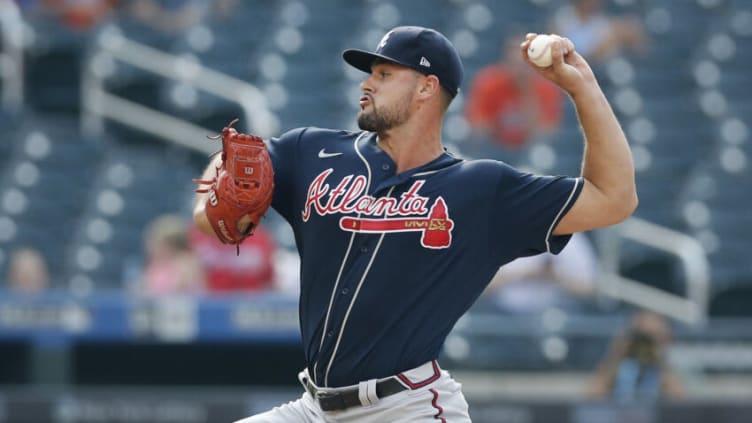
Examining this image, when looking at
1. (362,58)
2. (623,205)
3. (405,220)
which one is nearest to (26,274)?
(362,58)

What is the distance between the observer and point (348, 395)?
3.93 m

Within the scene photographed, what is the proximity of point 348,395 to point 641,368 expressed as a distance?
12.6ft

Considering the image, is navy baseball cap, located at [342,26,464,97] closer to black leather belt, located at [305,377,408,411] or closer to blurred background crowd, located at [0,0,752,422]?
black leather belt, located at [305,377,408,411]

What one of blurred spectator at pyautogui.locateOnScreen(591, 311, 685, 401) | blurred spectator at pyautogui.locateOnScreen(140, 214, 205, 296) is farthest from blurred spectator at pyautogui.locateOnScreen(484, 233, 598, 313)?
blurred spectator at pyautogui.locateOnScreen(140, 214, 205, 296)

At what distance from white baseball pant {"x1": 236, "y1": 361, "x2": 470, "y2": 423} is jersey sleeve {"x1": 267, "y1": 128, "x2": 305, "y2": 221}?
1.92 ft

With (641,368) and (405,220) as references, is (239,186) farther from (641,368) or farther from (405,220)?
(641,368)

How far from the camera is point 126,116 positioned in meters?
10.4

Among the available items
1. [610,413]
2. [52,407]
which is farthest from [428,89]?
[52,407]

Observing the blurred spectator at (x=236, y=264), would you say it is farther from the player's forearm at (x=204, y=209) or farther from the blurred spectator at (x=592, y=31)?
the player's forearm at (x=204, y=209)

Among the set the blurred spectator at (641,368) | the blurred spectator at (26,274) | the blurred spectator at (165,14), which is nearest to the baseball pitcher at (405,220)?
the blurred spectator at (641,368)

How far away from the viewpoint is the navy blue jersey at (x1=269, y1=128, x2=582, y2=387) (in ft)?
12.9

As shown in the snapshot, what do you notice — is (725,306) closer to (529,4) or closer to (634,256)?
(634,256)

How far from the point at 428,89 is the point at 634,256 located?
4.98m

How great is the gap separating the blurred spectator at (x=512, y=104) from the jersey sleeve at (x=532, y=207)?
530 centimetres
